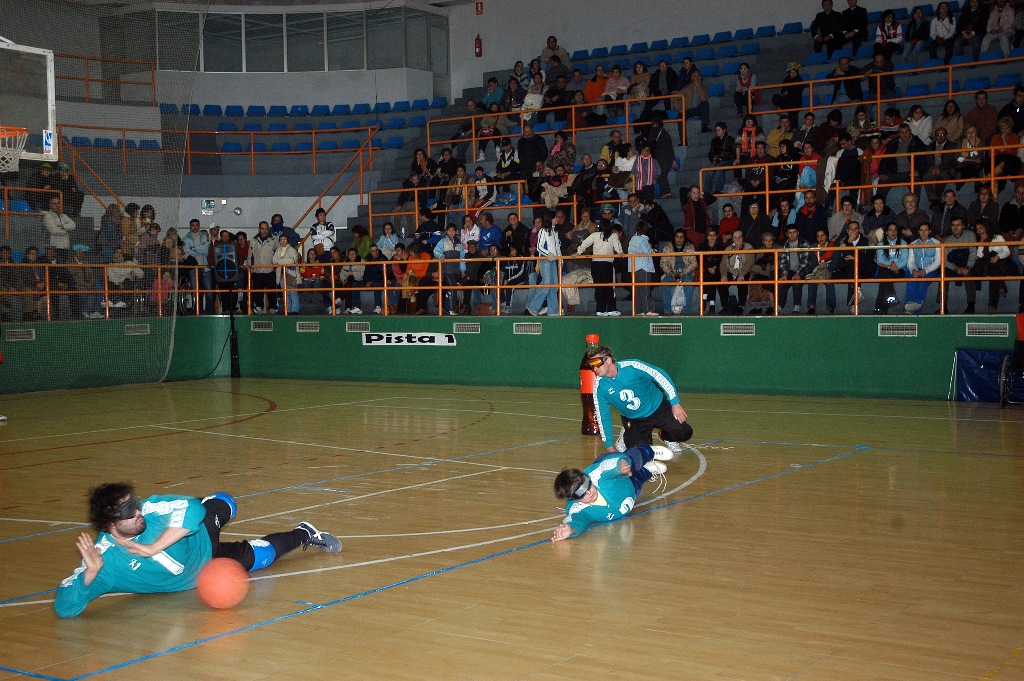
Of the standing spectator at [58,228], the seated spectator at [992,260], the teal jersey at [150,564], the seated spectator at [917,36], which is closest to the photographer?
the teal jersey at [150,564]

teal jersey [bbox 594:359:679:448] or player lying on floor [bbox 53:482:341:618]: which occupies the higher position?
teal jersey [bbox 594:359:679:448]

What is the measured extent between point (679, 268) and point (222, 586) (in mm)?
15149

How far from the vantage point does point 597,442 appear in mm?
13812

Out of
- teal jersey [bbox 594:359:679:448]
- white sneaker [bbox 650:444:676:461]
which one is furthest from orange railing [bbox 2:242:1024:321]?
white sneaker [bbox 650:444:676:461]

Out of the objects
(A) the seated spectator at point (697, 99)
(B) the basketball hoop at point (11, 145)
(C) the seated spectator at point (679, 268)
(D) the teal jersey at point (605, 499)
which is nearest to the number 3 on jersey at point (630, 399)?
(D) the teal jersey at point (605, 499)

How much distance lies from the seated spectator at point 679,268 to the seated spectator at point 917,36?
27.3 feet

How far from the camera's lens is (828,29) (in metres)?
26.1

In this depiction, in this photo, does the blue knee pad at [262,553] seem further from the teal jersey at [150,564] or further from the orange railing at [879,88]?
the orange railing at [879,88]

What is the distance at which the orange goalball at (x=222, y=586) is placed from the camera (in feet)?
22.4

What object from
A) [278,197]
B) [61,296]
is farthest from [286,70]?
[61,296]

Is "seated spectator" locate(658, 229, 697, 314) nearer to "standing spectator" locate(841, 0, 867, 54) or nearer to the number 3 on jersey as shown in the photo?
"standing spectator" locate(841, 0, 867, 54)

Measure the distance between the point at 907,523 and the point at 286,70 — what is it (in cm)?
3013

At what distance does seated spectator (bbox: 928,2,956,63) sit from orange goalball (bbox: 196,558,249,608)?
21.9 metres

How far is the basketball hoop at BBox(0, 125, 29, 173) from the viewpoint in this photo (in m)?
15.5
